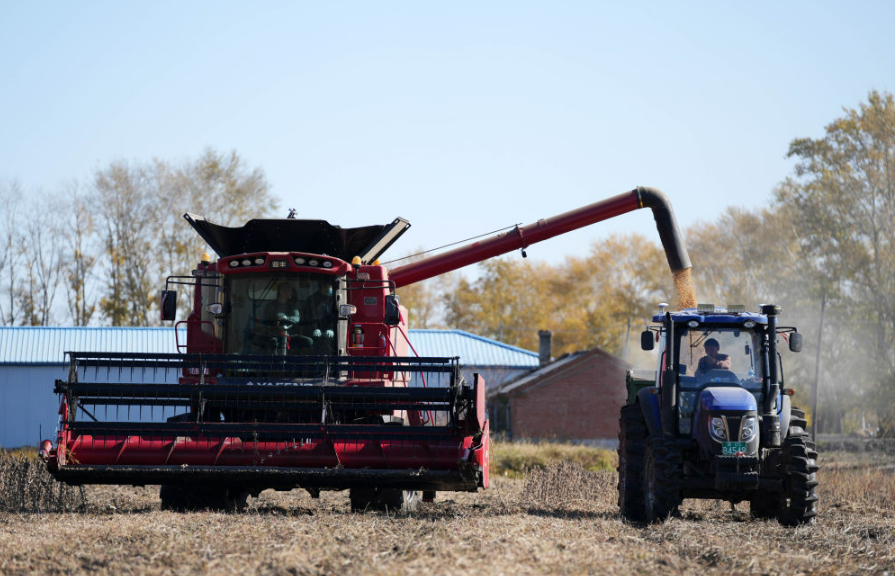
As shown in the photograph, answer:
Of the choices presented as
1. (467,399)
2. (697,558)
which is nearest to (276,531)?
(467,399)

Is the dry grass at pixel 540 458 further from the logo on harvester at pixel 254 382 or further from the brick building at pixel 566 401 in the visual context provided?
the brick building at pixel 566 401

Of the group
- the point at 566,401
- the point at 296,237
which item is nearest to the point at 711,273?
the point at 566,401

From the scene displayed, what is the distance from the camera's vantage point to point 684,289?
16.9 meters

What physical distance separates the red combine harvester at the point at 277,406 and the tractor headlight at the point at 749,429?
2535 millimetres

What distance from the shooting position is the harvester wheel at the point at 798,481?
10.5 metres

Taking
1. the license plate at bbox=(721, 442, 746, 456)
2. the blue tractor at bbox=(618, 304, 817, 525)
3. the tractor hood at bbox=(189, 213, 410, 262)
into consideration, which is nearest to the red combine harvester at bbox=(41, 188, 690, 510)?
the tractor hood at bbox=(189, 213, 410, 262)

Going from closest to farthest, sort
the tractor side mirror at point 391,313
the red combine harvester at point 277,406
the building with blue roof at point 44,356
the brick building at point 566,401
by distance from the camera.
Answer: the red combine harvester at point 277,406 < the tractor side mirror at point 391,313 < the building with blue roof at point 44,356 < the brick building at point 566,401

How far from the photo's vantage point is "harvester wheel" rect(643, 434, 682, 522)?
419 inches

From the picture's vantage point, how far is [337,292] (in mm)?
12578

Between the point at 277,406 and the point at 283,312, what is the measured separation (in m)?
1.85

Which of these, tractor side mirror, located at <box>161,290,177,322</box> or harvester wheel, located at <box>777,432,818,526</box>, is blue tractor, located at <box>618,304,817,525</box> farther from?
tractor side mirror, located at <box>161,290,177,322</box>

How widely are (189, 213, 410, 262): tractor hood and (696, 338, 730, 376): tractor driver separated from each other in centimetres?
432

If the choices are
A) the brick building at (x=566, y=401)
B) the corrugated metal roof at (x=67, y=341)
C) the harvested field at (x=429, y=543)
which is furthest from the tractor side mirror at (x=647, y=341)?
the brick building at (x=566, y=401)

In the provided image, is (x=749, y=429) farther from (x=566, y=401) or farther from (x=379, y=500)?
(x=566, y=401)
